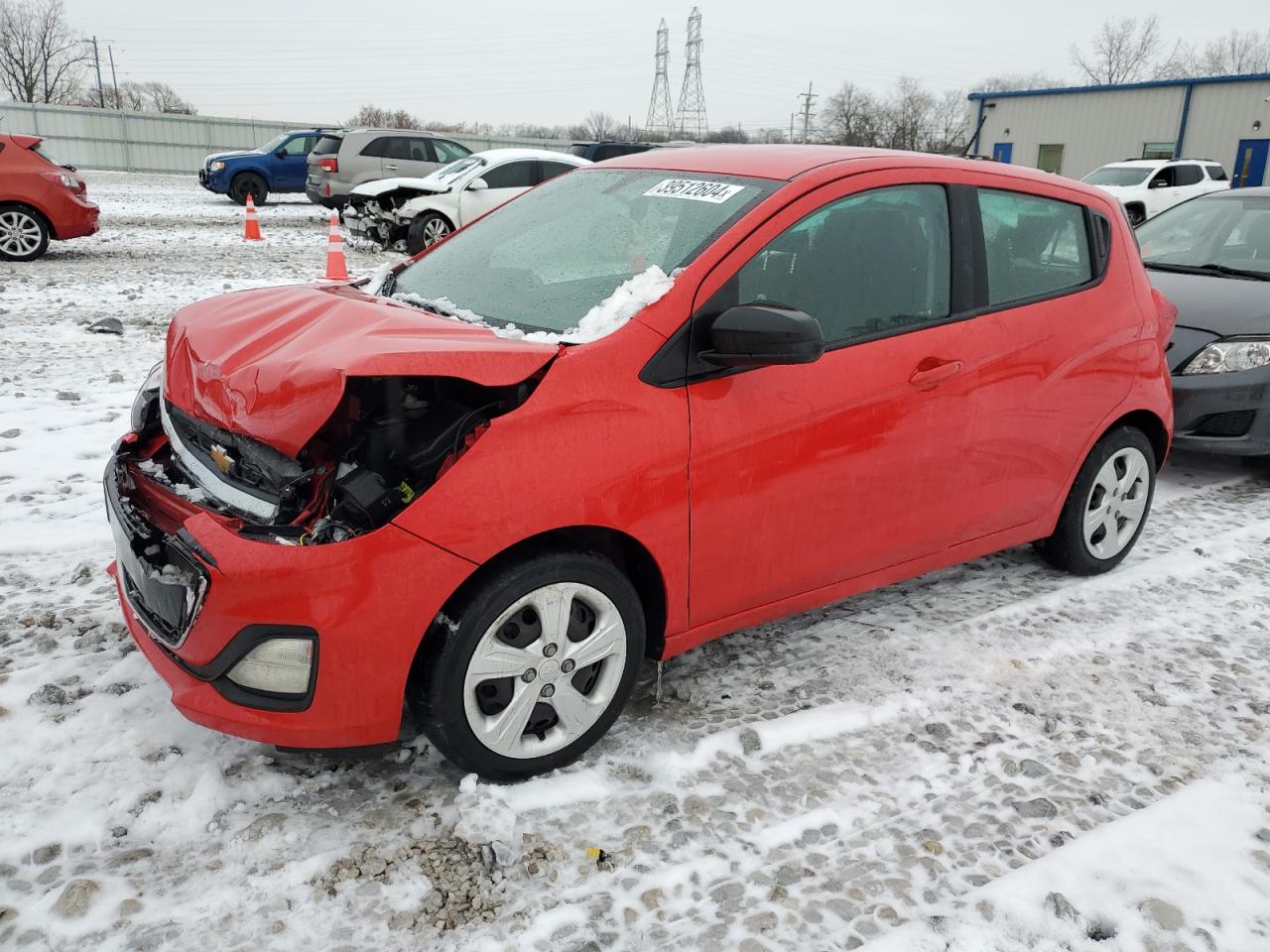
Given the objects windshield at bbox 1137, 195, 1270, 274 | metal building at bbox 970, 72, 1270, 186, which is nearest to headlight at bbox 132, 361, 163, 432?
windshield at bbox 1137, 195, 1270, 274

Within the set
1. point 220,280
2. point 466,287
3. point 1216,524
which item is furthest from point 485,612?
point 220,280

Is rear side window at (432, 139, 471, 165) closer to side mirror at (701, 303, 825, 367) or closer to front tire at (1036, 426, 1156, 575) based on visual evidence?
front tire at (1036, 426, 1156, 575)

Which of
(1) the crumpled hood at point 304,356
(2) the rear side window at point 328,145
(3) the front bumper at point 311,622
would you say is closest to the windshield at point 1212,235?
(1) the crumpled hood at point 304,356

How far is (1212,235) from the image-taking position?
6.50 m

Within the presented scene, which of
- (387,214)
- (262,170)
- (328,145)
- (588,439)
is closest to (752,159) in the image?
(588,439)

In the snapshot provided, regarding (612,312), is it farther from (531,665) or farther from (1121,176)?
(1121,176)

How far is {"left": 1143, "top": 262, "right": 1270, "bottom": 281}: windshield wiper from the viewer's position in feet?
19.6

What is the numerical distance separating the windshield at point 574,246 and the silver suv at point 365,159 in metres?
15.0

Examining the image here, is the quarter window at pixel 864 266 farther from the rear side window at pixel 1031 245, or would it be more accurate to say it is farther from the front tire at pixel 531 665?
the front tire at pixel 531 665

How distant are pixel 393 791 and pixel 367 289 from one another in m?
1.84

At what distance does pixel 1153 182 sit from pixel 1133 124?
1581 centimetres

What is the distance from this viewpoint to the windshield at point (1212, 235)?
623cm

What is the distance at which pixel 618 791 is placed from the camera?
2686 millimetres

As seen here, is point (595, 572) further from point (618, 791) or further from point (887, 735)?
point (887, 735)
